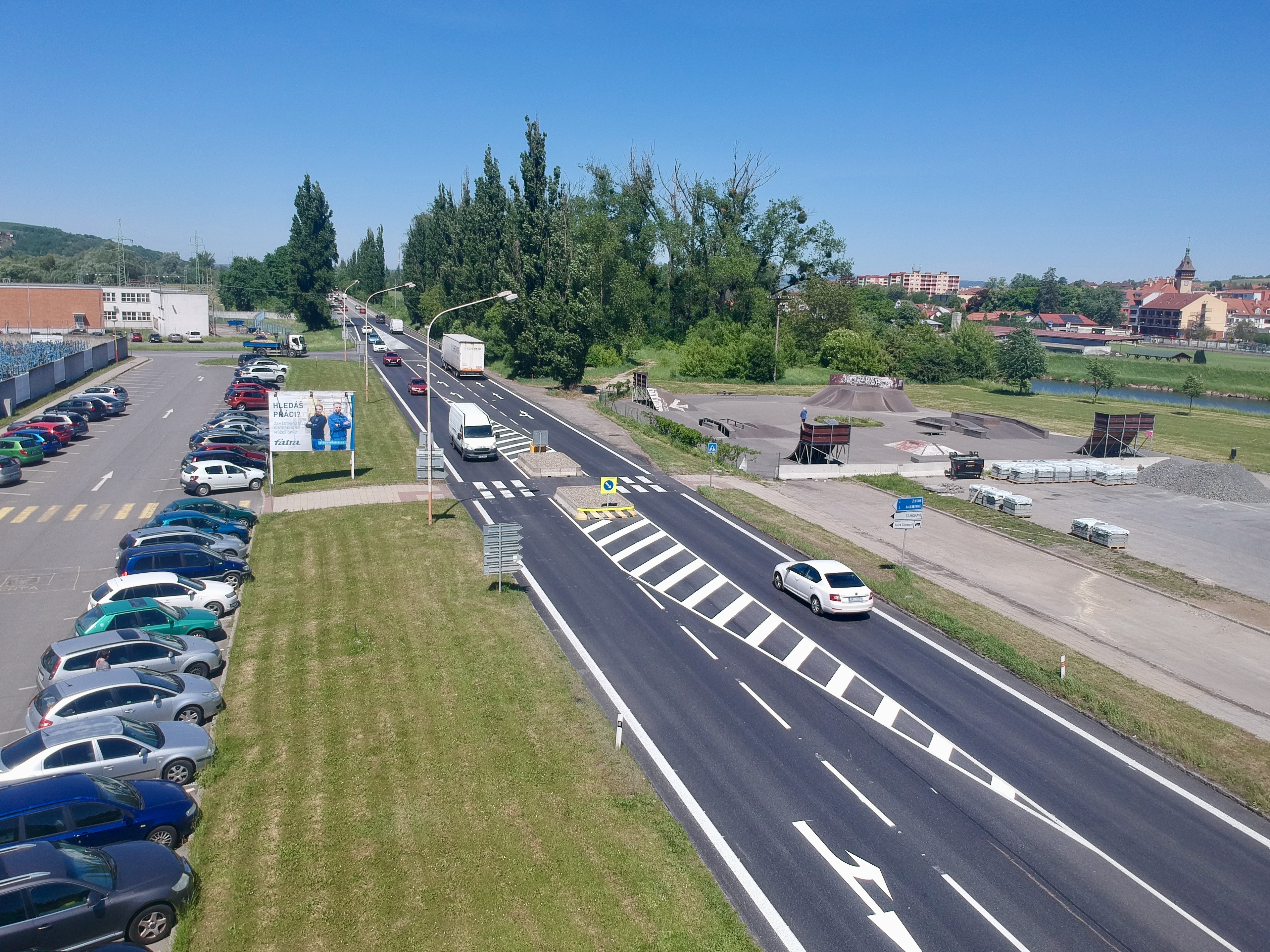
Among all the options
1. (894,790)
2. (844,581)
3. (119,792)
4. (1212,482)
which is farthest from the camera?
(1212,482)

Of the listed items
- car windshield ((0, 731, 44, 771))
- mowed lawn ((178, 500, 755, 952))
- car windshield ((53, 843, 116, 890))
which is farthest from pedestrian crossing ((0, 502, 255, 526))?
car windshield ((53, 843, 116, 890))

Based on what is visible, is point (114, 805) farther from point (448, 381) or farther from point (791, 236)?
point (791, 236)

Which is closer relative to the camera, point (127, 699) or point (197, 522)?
point (127, 699)

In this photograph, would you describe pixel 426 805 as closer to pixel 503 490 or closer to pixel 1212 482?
pixel 503 490

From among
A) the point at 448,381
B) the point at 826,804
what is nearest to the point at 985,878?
the point at 826,804

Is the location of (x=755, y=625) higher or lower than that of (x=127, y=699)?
lower

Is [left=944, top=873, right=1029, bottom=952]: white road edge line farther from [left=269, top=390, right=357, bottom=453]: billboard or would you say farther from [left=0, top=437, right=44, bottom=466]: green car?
[left=0, top=437, right=44, bottom=466]: green car

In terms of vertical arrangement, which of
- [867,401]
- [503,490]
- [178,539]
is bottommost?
[503,490]

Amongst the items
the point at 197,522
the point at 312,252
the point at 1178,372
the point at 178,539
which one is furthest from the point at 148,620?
the point at 1178,372
